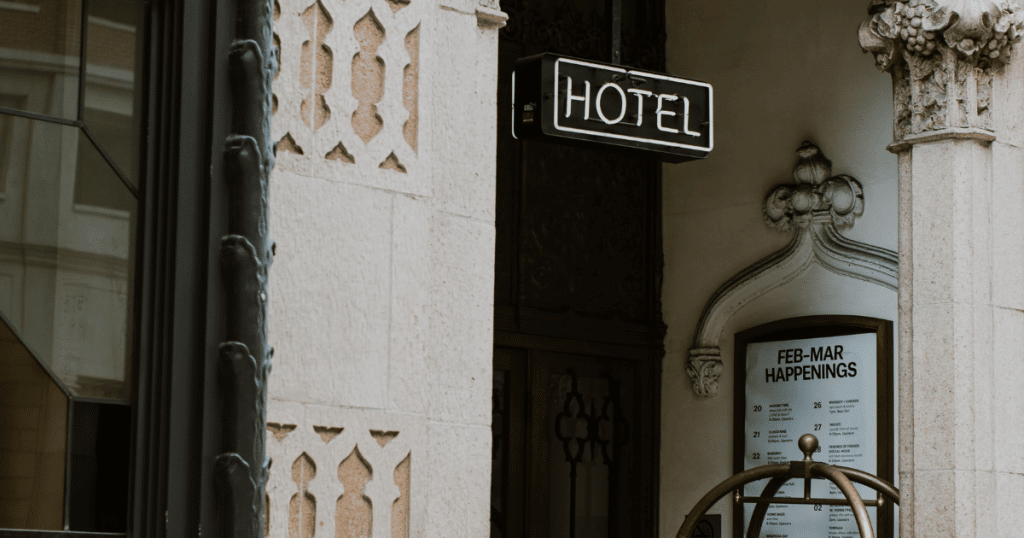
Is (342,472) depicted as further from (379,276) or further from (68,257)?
(68,257)

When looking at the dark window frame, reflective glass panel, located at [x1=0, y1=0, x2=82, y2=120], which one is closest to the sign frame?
the dark window frame

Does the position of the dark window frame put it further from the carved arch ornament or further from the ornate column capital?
the carved arch ornament

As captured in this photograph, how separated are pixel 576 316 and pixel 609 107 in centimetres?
368

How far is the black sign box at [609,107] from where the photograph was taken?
4602mm

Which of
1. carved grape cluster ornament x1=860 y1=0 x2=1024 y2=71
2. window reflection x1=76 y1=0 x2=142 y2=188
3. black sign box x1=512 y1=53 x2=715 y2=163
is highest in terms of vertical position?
carved grape cluster ornament x1=860 y1=0 x2=1024 y2=71

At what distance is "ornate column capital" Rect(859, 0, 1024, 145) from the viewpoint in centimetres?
560

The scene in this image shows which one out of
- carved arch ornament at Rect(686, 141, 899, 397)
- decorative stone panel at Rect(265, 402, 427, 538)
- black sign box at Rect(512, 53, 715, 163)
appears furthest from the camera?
carved arch ornament at Rect(686, 141, 899, 397)

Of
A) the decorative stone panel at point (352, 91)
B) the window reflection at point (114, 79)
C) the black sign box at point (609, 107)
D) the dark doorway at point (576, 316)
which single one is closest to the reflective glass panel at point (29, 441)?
the window reflection at point (114, 79)

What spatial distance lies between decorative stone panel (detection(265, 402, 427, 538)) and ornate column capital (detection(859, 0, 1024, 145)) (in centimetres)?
287

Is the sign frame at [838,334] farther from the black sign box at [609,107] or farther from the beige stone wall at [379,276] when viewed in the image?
the beige stone wall at [379,276]

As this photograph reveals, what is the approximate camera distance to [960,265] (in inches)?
219

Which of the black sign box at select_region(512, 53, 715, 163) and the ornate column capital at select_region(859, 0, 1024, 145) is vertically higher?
the ornate column capital at select_region(859, 0, 1024, 145)

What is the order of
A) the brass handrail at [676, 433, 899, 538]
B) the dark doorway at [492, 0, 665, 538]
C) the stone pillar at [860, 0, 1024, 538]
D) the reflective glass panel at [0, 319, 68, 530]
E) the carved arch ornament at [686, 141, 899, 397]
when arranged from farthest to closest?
the dark doorway at [492, 0, 665, 538] → the carved arch ornament at [686, 141, 899, 397] → the brass handrail at [676, 433, 899, 538] → the stone pillar at [860, 0, 1024, 538] → the reflective glass panel at [0, 319, 68, 530]

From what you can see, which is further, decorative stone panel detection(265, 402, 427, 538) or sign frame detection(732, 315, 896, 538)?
sign frame detection(732, 315, 896, 538)
